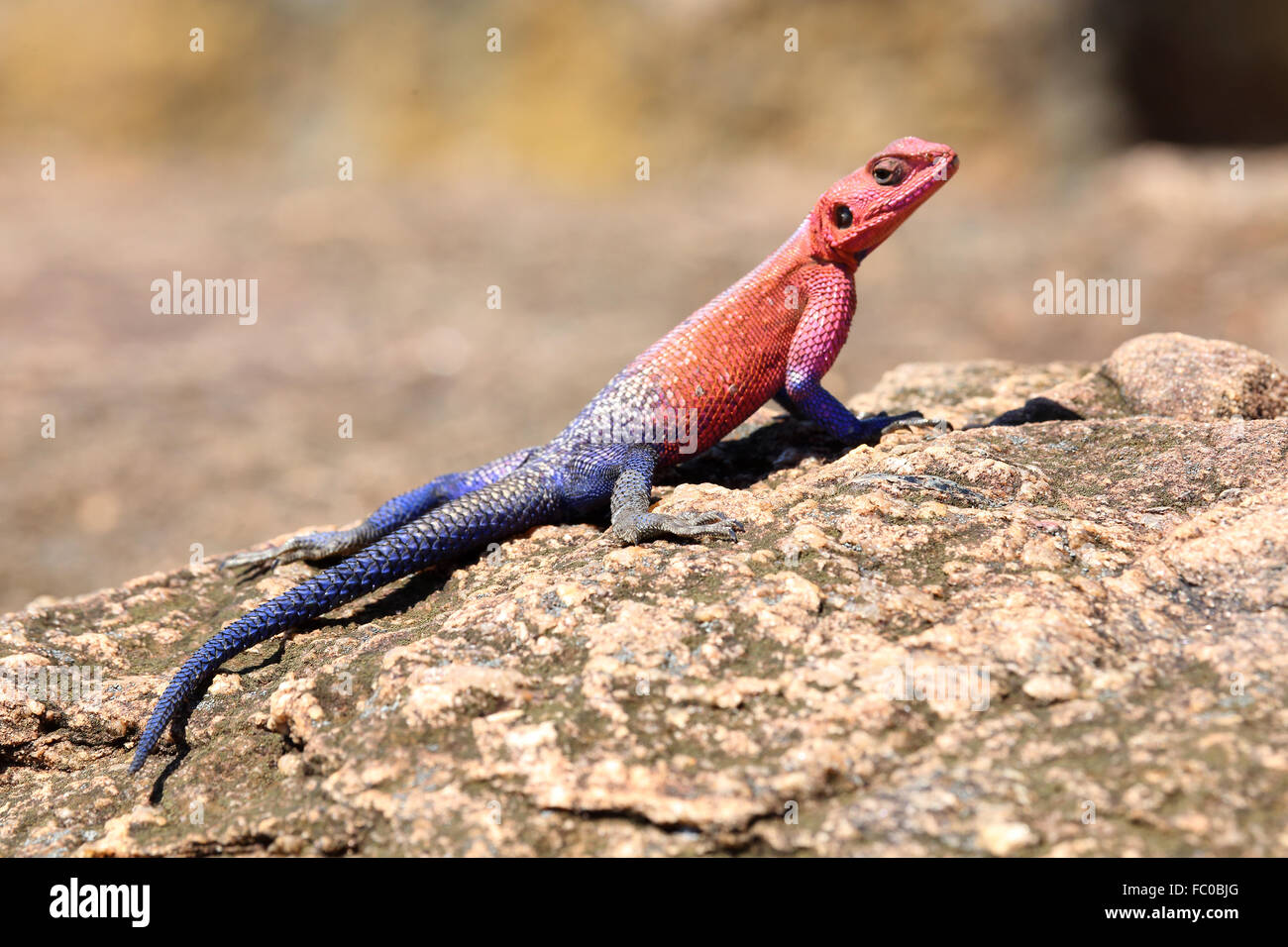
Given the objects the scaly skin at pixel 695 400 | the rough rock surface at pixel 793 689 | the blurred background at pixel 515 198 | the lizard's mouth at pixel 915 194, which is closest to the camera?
the rough rock surface at pixel 793 689

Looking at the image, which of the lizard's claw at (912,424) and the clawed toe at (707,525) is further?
the lizard's claw at (912,424)

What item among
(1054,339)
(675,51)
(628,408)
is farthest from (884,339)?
(628,408)

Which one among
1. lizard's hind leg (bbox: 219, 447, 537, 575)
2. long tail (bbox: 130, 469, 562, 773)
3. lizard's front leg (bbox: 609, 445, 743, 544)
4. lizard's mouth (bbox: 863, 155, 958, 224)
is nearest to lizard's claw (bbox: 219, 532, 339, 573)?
lizard's hind leg (bbox: 219, 447, 537, 575)

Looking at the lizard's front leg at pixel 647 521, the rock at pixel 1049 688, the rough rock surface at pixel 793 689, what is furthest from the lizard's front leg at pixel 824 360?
the rock at pixel 1049 688

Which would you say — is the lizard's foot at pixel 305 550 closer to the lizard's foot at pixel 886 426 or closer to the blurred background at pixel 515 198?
the lizard's foot at pixel 886 426

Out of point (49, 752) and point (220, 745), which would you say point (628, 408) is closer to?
point (220, 745)

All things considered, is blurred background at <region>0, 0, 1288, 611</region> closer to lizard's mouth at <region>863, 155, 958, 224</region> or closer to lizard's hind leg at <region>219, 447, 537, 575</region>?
lizard's hind leg at <region>219, 447, 537, 575</region>
